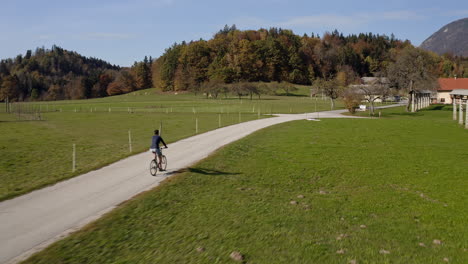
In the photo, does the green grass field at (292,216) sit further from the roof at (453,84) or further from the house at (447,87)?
the roof at (453,84)

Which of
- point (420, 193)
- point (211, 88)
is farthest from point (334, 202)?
point (211, 88)

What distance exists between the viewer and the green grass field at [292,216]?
8.20 m

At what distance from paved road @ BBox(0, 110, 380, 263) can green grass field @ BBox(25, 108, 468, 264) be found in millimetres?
536

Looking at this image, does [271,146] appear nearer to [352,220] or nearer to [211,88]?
[352,220]

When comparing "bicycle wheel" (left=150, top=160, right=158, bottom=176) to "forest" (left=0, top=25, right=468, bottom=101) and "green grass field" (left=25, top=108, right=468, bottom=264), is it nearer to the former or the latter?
"green grass field" (left=25, top=108, right=468, bottom=264)

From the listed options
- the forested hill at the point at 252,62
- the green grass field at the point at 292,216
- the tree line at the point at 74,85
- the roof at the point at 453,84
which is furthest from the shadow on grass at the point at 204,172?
the tree line at the point at 74,85

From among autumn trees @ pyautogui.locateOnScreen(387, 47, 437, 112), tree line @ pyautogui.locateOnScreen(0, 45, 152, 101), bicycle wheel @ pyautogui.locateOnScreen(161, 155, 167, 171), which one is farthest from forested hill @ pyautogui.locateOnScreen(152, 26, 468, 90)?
bicycle wheel @ pyautogui.locateOnScreen(161, 155, 167, 171)

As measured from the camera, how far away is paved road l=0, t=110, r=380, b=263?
8.73 metres

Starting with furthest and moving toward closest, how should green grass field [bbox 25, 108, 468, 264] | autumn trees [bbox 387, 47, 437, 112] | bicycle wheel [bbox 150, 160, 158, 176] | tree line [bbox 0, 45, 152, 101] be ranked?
tree line [bbox 0, 45, 152, 101]
autumn trees [bbox 387, 47, 437, 112]
bicycle wheel [bbox 150, 160, 158, 176]
green grass field [bbox 25, 108, 468, 264]

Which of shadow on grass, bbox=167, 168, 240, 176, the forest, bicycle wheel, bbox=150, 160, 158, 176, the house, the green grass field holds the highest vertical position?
the forest

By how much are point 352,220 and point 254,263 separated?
13.4 feet

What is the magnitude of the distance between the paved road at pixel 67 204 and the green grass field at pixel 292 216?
1.76ft

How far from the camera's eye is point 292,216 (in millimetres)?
10875

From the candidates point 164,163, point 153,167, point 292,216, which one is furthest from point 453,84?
point 292,216
